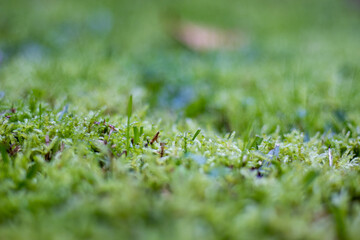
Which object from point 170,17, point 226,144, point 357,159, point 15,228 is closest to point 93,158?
point 15,228

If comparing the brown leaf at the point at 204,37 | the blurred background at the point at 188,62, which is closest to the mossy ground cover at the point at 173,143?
the blurred background at the point at 188,62

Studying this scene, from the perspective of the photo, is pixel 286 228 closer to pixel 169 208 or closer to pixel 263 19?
pixel 169 208

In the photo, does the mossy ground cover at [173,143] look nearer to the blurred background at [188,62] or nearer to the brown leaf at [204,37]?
the blurred background at [188,62]

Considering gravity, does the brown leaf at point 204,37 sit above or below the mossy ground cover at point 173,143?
above

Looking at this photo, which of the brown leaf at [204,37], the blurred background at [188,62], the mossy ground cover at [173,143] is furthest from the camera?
the brown leaf at [204,37]

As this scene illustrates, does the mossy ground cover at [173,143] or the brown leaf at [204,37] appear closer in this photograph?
the mossy ground cover at [173,143]

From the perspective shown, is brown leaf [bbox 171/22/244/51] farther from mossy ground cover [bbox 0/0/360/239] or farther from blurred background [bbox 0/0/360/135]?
mossy ground cover [bbox 0/0/360/239]
